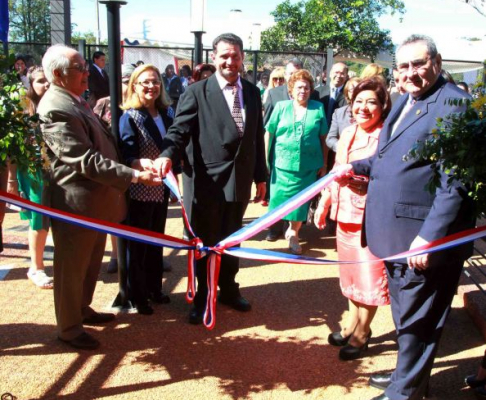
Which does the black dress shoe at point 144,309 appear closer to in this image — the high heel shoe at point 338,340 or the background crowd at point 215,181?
the background crowd at point 215,181

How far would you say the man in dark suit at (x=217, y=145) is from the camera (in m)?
4.15

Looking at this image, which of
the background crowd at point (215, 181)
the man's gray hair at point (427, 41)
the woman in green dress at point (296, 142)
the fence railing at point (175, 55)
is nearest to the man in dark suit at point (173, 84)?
the fence railing at point (175, 55)

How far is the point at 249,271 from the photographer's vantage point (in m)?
5.64

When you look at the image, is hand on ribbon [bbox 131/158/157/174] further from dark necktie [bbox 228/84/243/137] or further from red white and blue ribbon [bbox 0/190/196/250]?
dark necktie [bbox 228/84/243/137]

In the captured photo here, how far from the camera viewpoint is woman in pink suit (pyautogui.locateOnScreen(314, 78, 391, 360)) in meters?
3.73

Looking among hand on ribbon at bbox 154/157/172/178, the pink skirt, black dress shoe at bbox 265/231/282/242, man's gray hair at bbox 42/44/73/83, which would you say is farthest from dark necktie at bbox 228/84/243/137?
black dress shoe at bbox 265/231/282/242

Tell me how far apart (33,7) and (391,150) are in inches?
1107

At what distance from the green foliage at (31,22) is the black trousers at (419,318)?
87.0ft

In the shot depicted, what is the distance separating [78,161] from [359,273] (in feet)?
6.98

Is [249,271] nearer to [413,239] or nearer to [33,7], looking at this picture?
[413,239]

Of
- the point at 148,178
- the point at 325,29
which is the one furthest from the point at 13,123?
the point at 325,29

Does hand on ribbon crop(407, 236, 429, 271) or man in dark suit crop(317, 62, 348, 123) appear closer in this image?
hand on ribbon crop(407, 236, 429, 271)

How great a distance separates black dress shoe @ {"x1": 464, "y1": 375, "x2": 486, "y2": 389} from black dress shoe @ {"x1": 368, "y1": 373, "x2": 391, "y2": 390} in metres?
0.52

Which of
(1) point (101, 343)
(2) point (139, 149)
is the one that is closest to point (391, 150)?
(2) point (139, 149)
